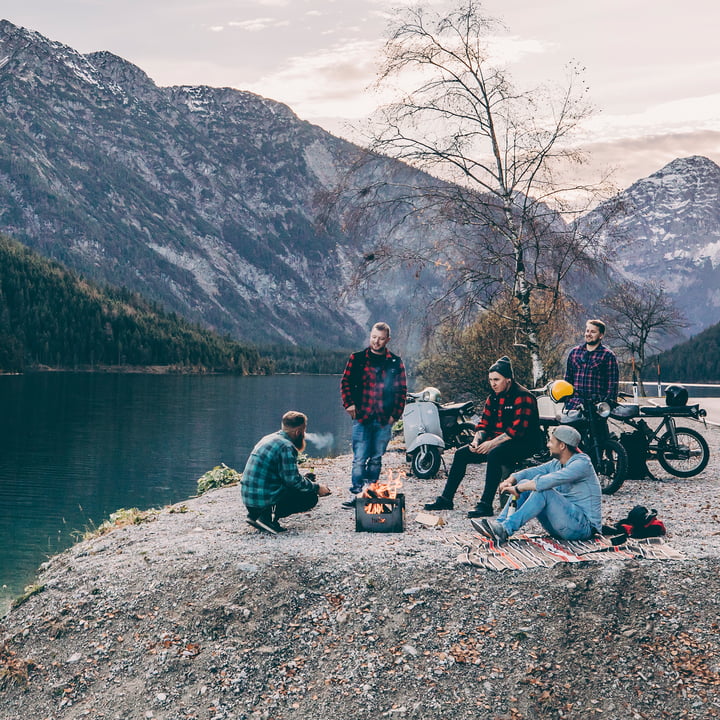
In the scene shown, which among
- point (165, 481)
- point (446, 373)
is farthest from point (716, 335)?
point (165, 481)

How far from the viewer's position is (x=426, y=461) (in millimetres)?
13898

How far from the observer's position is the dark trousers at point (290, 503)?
936 cm

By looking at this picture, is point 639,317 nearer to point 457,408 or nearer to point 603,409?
point 457,408

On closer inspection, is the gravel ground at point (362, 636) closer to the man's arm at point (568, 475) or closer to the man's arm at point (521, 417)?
the man's arm at point (568, 475)

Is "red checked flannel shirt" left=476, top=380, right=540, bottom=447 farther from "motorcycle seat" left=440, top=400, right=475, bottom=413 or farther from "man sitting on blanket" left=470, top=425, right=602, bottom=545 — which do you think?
"motorcycle seat" left=440, top=400, right=475, bottom=413

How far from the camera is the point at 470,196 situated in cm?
1711

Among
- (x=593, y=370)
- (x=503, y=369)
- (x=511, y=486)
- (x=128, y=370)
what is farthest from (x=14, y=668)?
(x=128, y=370)

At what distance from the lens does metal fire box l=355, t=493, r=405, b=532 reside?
9.27 m

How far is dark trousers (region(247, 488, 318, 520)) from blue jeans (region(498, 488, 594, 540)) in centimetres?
269

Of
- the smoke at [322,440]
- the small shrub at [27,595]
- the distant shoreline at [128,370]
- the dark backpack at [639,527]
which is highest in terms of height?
the dark backpack at [639,527]

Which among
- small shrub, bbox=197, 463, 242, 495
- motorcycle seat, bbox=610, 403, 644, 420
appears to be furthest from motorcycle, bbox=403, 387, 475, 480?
small shrub, bbox=197, 463, 242, 495

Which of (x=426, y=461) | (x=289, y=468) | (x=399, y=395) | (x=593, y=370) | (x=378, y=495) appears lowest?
(x=426, y=461)

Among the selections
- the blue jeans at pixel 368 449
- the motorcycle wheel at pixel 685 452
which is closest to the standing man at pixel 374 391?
the blue jeans at pixel 368 449

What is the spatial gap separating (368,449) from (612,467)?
3.97m
